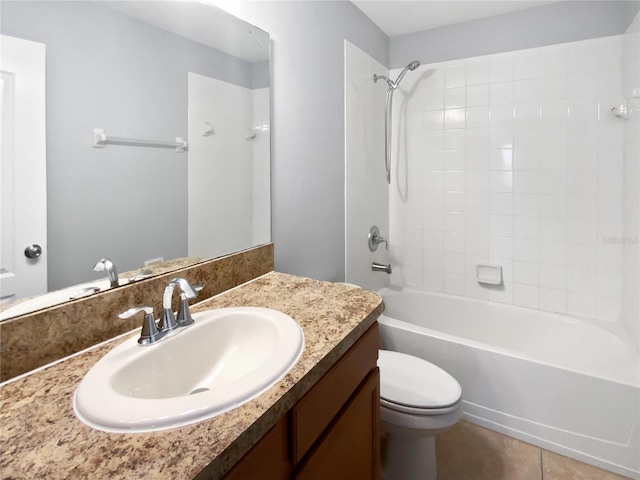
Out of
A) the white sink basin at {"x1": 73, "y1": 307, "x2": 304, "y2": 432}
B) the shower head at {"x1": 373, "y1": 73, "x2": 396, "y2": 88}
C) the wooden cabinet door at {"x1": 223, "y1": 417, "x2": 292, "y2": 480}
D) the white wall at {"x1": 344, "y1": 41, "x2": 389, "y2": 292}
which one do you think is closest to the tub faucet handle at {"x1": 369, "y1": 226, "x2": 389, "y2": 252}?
the white wall at {"x1": 344, "y1": 41, "x2": 389, "y2": 292}

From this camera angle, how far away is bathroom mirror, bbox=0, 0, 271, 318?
2.59ft

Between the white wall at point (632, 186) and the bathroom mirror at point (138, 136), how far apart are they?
6.05 feet

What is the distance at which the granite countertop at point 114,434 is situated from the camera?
18.9 inches

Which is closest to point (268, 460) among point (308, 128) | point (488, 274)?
point (308, 128)

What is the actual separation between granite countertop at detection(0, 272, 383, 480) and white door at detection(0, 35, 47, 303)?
223 mm

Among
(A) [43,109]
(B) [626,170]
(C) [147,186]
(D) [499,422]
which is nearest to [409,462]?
(D) [499,422]

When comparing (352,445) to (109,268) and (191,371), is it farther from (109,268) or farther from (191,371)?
(109,268)

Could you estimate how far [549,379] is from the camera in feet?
5.38

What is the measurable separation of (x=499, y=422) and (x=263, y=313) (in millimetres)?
1525

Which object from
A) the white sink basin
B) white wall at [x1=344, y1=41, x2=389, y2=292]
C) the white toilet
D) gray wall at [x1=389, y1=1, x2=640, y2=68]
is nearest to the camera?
the white sink basin

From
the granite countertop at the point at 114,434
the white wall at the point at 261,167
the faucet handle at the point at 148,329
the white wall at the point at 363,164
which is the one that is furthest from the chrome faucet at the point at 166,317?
the white wall at the point at 363,164

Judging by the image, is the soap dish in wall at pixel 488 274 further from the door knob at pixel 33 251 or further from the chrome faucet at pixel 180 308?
the door knob at pixel 33 251

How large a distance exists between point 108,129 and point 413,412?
139 centimetres

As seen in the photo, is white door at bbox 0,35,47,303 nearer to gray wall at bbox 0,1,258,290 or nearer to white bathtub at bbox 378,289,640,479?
gray wall at bbox 0,1,258,290
